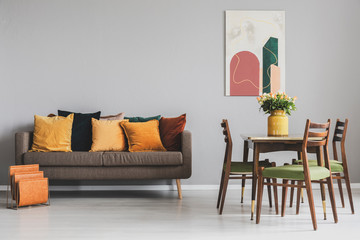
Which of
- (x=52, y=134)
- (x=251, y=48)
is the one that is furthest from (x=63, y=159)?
(x=251, y=48)

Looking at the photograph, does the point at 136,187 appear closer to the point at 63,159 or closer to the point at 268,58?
the point at 63,159

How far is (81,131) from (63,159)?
1.79 ft

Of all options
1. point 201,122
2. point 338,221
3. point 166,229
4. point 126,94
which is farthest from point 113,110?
point 338,221

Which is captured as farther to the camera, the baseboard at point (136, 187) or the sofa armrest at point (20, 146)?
the baseboard at point (136, 187)

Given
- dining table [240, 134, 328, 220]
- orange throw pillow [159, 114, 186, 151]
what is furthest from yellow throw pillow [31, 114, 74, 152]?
dining table [240, 134, 328, 220]

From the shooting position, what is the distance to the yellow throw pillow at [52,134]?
4625 mm

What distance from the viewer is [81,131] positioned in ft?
16.0

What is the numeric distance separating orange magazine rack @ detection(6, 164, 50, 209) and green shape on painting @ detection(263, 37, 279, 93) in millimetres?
2949

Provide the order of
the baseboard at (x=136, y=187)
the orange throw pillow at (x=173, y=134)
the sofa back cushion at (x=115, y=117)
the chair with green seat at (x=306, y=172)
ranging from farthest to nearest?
the baseboard at (x=136, y=187)
the sofa back cushion at (x=115, y=117)
the orange throw pillow at (x=173, y=134)
the chair with green seat at (x=306, y=172)

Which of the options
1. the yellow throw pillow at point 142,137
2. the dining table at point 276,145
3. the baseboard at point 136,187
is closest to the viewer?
the dining table at point 276,145

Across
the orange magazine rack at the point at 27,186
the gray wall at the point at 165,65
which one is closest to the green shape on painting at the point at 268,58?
the gray wall at the point at 165,65

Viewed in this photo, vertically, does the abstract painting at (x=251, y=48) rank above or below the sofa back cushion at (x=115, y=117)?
above

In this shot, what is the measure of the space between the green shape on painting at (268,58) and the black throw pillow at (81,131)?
7.16ft

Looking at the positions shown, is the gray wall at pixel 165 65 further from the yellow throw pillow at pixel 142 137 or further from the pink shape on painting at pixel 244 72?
the yellow throw pillow at pixel 142 137
